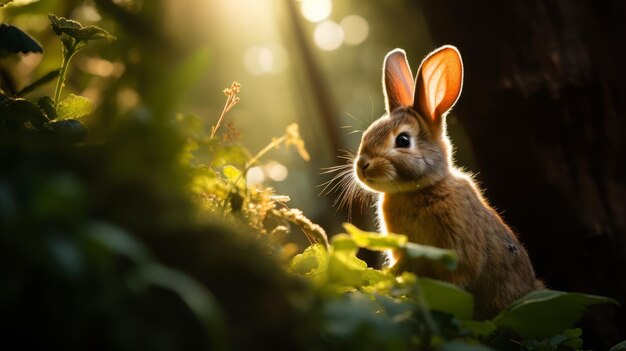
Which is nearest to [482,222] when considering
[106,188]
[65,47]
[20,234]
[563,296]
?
[563,296]

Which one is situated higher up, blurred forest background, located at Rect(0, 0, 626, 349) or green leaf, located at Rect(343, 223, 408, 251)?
blurred forest background, located at Rect(0, 0, 626, 349)

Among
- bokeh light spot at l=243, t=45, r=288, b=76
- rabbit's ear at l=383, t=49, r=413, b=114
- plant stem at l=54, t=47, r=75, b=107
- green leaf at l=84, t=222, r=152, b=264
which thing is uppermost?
bokeh light spot at l=243, t=45, r=288, b=76

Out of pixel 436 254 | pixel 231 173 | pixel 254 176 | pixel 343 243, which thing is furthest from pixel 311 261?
pixel 231 173

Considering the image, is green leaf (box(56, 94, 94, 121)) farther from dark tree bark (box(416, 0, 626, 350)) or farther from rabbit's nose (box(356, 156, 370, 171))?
dark tree bark (box(416, 0, 626, 350))

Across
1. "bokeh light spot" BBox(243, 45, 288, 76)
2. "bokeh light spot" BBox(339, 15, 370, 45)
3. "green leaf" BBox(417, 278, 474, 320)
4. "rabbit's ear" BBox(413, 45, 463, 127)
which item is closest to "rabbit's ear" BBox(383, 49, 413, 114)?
"rabbit's ear" BBox(413, 45, 463, 127)

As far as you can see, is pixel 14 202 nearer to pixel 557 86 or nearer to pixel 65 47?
pixel 65 47

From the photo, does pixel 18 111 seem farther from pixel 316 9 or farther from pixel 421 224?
pixel 316 9

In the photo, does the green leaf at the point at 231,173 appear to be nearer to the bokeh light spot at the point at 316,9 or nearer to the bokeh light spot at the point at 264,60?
the bokeh light spot at the point at 316,9
